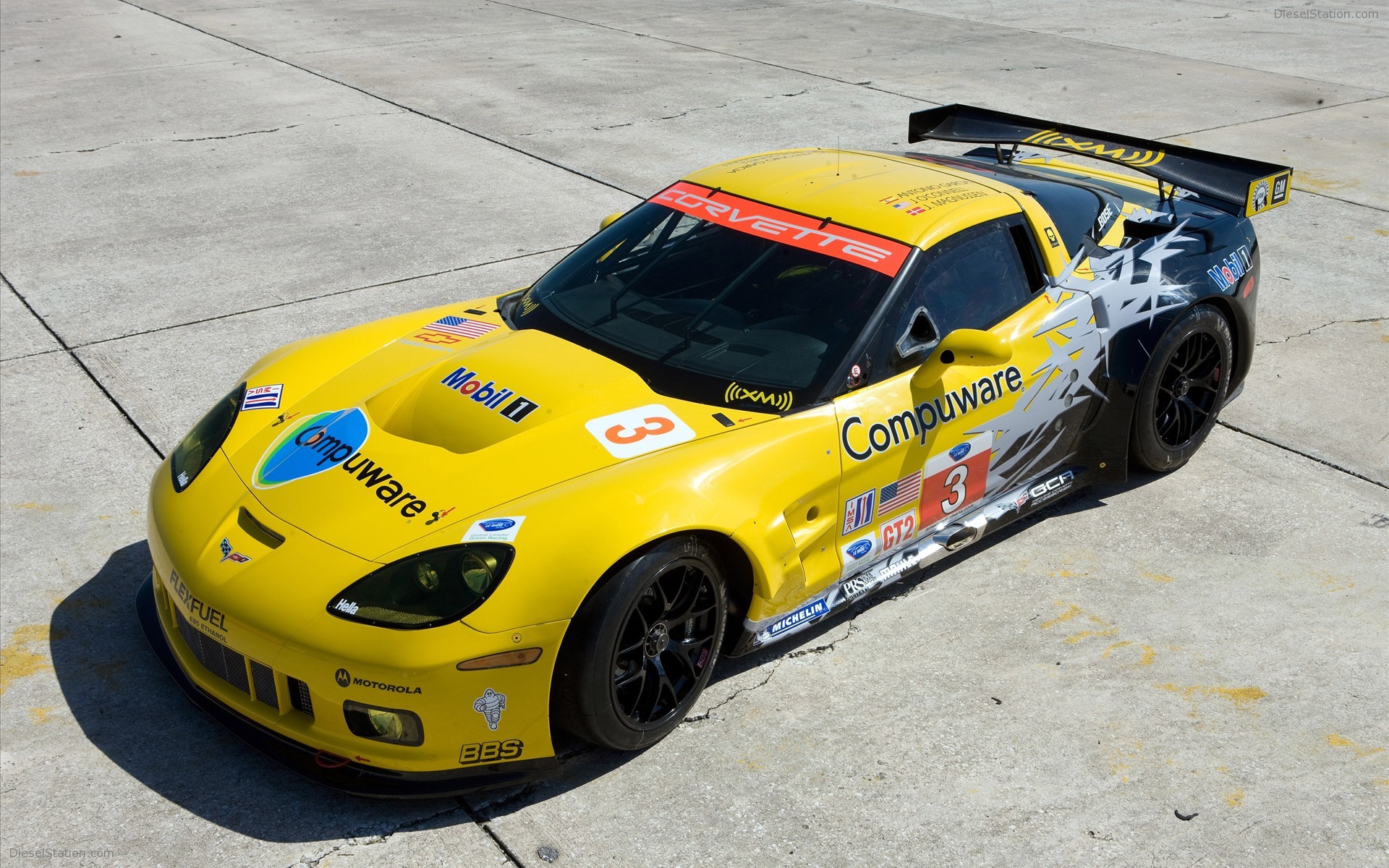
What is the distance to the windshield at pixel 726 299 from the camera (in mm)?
4000

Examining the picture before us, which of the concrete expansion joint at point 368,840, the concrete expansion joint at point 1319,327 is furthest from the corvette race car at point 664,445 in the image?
the concrete expansion joint at point 1319,327

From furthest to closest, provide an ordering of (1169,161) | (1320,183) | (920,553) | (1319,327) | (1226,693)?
(1320,183) → (1319,327) → (1169,161) → (920,553) → (1226,693)

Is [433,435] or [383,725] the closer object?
[383,725]

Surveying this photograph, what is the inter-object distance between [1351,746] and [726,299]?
233cm

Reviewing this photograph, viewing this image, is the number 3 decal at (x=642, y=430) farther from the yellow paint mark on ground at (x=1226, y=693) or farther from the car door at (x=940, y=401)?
the yellow paint mark on ground at (x=1226, y=693)

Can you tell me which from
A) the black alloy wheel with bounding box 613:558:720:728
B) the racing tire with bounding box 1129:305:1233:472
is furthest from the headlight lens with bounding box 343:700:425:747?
the racing tire with bounding box 1129:305:1233:472

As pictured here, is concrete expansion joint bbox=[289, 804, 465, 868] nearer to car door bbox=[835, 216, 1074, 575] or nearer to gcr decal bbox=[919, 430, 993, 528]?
car door bbox=[835, 216, 1074, 575]

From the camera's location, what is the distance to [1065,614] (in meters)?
4.34

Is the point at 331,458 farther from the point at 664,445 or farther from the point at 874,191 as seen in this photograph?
the point at 874,191

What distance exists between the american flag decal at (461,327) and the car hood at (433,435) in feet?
0.58

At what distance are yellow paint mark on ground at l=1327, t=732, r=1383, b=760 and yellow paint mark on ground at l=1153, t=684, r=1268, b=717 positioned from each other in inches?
9.0

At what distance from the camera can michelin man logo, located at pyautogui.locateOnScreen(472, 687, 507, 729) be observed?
10.6 feet

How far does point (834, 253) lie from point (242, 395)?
80.2 inches

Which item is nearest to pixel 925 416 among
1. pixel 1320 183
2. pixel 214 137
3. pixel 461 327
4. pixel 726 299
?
pixel 726 299
